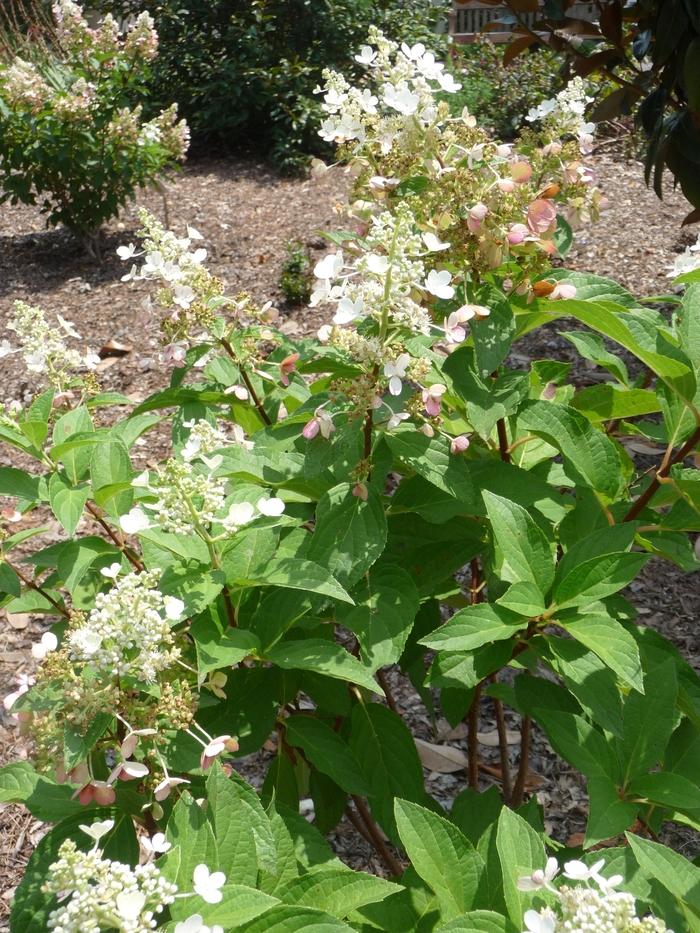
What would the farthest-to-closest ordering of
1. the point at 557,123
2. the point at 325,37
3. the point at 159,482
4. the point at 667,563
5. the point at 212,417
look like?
the point at 325,37 → the point at 667,563 → the point at 212,417 → the point at 557,123 → the point at 159,482

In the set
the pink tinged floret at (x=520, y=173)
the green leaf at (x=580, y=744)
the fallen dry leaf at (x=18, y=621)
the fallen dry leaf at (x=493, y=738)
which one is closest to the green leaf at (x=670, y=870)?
the green leaf at (x=580, y=744)

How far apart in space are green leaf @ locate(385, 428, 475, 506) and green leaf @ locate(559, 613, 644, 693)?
0.26 meters

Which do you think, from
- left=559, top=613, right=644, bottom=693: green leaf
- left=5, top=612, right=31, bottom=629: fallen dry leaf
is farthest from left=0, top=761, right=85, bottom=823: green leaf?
left=5, top=612, right=31, bottom=629: fallen dry leaf

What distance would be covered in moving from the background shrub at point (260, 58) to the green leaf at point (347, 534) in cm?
594

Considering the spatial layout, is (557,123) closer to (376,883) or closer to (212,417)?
(212,417)

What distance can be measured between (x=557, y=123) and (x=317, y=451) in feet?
2.92

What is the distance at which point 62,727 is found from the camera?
1153 millimetres

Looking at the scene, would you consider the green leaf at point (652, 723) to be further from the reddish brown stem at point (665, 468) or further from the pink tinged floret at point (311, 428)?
the pink tinged floret at point (311, 428)

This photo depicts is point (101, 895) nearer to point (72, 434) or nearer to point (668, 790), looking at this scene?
point (668, 790)

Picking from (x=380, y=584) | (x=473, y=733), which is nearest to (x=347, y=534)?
(x=380, y=584)

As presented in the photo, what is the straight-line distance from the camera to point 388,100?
1426mm

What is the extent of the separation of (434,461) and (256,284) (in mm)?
3813

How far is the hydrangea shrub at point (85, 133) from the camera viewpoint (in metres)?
5.37

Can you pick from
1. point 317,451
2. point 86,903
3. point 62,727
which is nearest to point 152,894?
point 86,903
